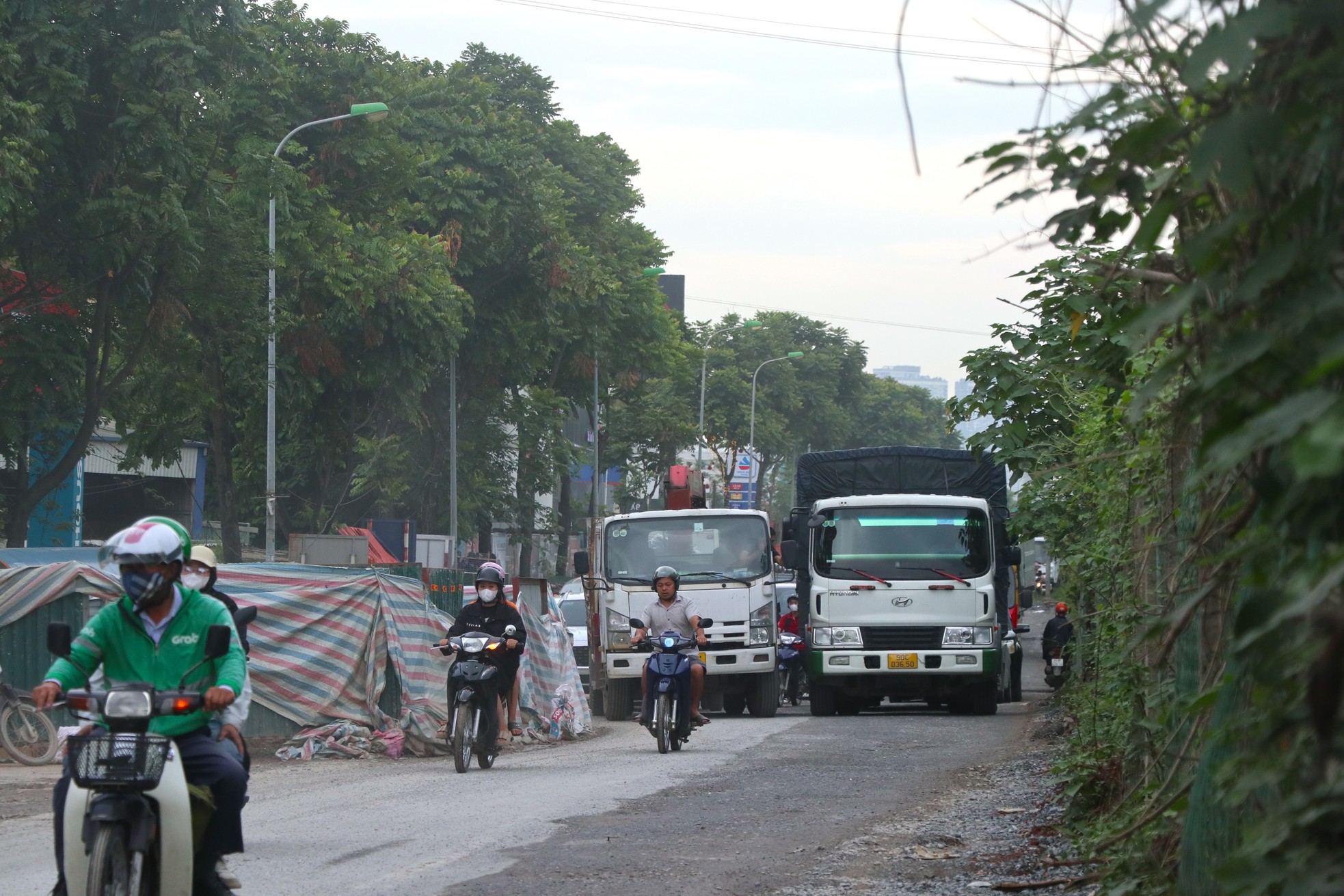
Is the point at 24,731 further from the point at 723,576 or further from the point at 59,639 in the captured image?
the point at 59,639

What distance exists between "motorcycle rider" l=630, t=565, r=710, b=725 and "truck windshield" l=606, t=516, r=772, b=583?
481 centimetres

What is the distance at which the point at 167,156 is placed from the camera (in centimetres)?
2441

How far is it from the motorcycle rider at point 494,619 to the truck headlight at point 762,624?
6.67 meters

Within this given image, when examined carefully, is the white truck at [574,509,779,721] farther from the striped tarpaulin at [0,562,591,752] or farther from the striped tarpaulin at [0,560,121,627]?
the striped tarpaulin at [0,560,121,627]

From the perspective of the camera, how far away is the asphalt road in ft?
25.3

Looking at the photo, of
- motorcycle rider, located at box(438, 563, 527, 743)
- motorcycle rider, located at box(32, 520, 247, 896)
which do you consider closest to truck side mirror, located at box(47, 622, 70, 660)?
motorcycle rider, located at box(32, 520, 247, 896)

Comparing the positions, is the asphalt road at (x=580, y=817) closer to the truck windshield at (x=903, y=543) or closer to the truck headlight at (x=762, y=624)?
the truck headlight at (x=762, y=624)

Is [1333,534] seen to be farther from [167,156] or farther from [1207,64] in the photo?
Answer: [167,156]

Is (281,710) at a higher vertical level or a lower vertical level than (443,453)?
lower

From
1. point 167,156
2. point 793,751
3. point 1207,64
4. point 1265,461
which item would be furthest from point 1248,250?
point 167,156

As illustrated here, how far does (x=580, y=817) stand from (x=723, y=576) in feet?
35.7

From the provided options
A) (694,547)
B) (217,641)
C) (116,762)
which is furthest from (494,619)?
(116,762)

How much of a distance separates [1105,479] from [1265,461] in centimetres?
624

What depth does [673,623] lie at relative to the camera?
1573 cm
